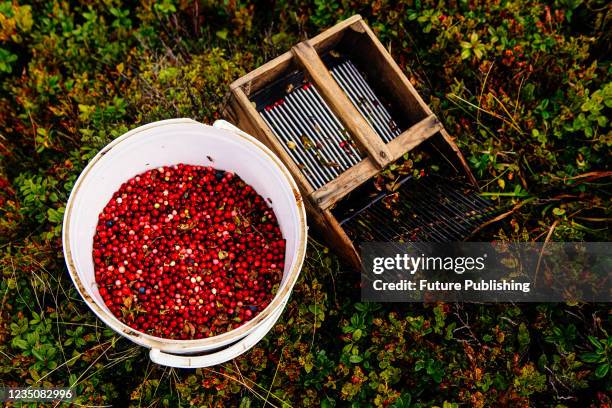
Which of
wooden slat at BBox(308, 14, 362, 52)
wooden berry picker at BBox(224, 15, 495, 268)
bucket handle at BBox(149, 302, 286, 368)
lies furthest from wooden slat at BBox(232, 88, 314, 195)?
bucket handle at BBox(149, 302, 286, 368)

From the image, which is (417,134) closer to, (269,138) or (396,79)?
(396,79)

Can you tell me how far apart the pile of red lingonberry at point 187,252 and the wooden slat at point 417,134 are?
2.96ft

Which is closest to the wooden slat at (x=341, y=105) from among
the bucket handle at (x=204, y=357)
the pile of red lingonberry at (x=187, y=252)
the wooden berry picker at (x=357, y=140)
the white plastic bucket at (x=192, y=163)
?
the wooden berry picker at (x=357, y=140)

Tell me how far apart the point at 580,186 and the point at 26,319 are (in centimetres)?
356

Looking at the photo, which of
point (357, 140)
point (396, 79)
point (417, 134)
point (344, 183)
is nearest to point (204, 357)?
point (344, 183)

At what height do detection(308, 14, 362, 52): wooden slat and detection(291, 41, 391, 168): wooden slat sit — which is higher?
detection(308, 14, 362, 52): wooden slat

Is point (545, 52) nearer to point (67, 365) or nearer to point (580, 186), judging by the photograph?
point (580, 186)

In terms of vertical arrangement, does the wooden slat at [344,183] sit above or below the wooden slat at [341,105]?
below

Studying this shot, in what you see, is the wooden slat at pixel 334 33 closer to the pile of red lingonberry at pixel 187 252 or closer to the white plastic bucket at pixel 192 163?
the white plastic bucket at pixel 192 163

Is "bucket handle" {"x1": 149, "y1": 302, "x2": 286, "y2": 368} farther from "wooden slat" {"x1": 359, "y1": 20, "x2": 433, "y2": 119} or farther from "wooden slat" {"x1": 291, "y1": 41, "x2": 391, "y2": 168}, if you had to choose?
"wooden slat" {"x1": 359, "y1": 20, "x2": 433, "y2": 119}

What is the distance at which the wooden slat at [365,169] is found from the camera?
309cm

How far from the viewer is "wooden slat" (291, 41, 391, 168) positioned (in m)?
3.19

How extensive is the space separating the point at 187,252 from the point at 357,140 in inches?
47.4

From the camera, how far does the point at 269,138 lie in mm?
3146
